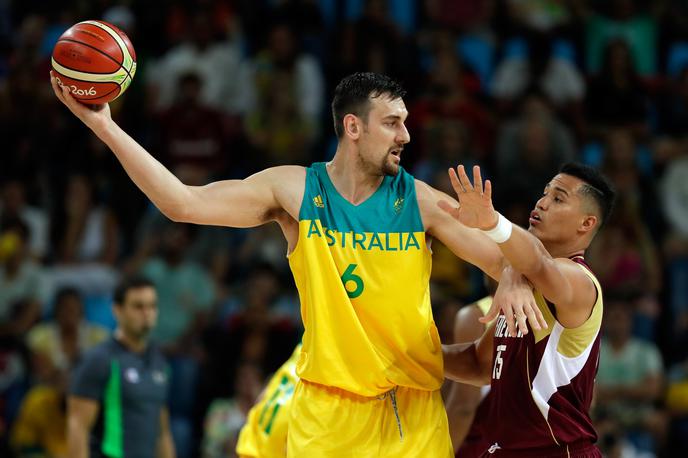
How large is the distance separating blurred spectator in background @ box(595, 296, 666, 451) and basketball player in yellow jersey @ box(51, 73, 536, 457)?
198 inches

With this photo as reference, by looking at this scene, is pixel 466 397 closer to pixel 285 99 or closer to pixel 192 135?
pixel 285 99

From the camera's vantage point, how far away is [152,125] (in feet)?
41.3

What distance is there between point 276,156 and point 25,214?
9.46 feet

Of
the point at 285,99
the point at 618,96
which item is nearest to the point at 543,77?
the point at 618,96

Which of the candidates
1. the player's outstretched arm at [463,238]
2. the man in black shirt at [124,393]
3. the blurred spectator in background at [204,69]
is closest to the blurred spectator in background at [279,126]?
the blurred spectator in background at [204,69]

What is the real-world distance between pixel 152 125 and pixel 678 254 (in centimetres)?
613

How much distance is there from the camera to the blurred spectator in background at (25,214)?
11.8m

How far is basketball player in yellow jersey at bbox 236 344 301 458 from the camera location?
6.21m

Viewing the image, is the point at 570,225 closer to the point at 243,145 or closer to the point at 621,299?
the point at 621,299

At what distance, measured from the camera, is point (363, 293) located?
5117 millimetres

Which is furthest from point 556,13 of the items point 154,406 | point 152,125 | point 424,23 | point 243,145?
point 154,406

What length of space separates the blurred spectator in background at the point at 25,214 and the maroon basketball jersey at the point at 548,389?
7.66m

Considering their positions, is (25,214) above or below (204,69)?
below

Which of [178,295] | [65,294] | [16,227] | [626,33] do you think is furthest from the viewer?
[626,33]
